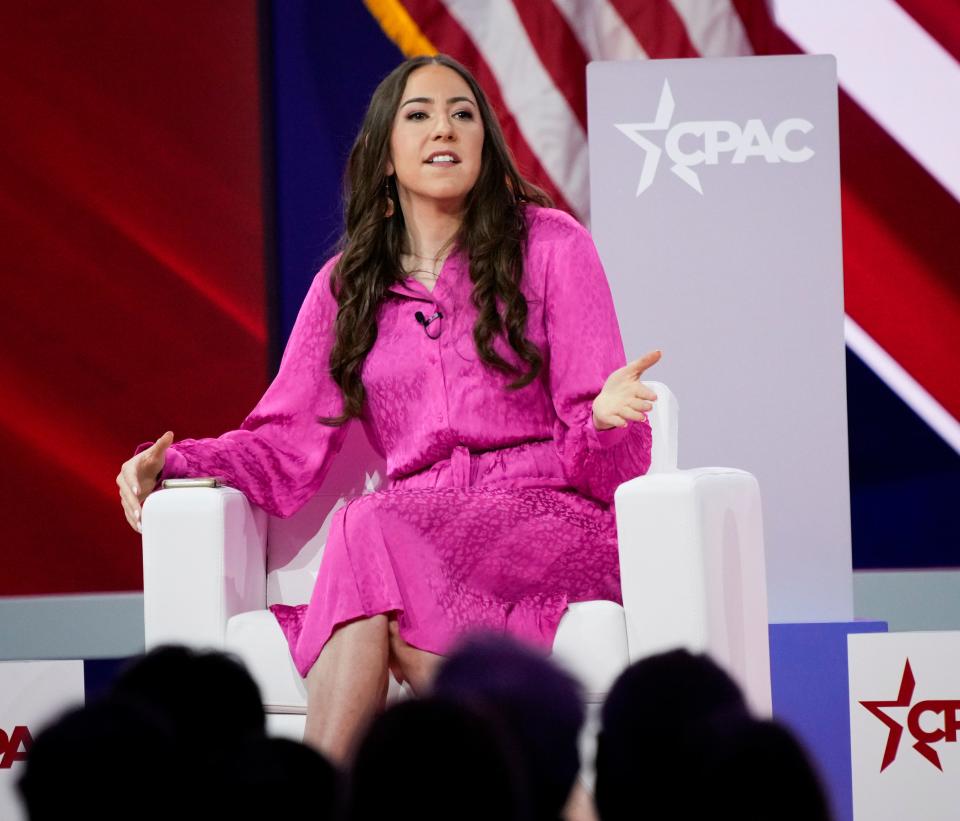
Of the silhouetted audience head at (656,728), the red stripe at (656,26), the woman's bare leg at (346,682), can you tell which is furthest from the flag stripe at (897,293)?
the silhouetted audience head at (656,728)

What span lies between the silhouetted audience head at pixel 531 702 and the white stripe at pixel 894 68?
10.8 ft

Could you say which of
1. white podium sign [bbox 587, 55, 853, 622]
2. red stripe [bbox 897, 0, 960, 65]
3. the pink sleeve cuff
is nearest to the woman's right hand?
the pink sleeve cuff

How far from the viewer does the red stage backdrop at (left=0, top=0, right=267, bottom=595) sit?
4102mm

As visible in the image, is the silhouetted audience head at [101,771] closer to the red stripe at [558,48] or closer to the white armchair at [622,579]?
the white armchair at [622,579]

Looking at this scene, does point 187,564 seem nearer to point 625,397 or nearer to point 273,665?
point 273,665

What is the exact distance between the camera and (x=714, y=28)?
3.96 metres

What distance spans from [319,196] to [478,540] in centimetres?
217

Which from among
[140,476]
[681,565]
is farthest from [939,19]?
[140,476]

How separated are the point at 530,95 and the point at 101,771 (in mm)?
3401

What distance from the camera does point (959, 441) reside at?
397 centimetres

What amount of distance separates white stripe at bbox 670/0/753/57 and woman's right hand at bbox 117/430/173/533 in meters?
2.23

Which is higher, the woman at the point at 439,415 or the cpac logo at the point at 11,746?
the woman at the point at 439,415

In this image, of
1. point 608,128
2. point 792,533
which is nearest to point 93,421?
point 608,128

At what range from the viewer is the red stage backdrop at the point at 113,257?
410cm
